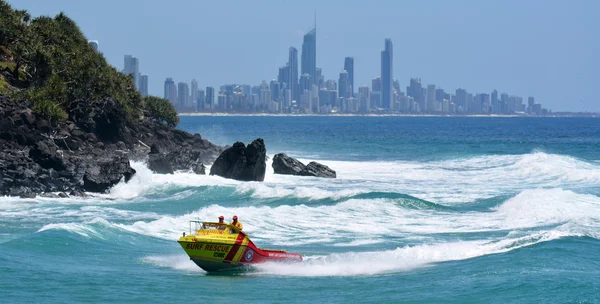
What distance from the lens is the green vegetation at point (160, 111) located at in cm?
7650

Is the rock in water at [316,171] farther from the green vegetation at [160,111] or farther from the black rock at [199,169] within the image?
the green vegetation at [160,111]

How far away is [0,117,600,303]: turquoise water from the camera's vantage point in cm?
2270

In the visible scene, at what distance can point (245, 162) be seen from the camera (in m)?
54.2

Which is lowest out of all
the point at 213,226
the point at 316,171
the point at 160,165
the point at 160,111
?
the point at 316,171

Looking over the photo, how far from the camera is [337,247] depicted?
30922 mm


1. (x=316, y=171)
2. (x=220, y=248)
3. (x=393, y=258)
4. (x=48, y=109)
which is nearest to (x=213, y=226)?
(x=220, y=248)

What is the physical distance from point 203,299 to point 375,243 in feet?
34.4

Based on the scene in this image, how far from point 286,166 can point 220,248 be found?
3397 centimetres

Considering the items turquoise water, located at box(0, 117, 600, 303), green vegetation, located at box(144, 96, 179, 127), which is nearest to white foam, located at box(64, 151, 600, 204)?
turquoise water, located at box(0, 117, 600, 303)

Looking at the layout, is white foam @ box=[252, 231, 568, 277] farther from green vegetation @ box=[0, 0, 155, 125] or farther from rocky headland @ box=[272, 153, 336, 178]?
green vegetation @ box=[0, 0, 155, 125]

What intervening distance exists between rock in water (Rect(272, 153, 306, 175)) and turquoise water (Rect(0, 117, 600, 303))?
2293mm

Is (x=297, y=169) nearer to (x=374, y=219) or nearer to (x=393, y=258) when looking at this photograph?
(x=374, y=219)

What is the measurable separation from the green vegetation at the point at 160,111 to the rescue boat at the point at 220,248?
168 ft

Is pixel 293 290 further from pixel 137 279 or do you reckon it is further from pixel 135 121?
pixel 135 121
